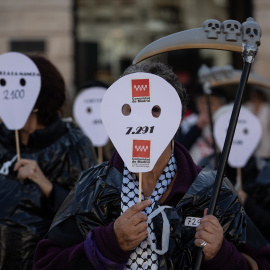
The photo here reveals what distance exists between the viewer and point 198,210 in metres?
2.12

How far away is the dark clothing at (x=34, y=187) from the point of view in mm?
2764

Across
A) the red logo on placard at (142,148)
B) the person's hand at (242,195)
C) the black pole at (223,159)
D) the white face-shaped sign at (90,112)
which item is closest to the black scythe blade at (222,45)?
the black pole at (223,159)

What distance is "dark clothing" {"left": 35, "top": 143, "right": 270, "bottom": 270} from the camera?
2.03 metres

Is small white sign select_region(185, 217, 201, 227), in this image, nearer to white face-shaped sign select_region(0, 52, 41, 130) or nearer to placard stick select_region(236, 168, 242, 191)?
white face-shaped sign select_region(0, 52, 41, 130)

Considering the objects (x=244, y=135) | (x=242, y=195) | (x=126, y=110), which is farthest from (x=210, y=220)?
(x=244, y=135)

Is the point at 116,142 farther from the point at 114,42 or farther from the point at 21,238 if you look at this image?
the point at 114,42

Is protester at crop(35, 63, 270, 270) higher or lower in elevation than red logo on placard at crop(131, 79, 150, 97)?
lower

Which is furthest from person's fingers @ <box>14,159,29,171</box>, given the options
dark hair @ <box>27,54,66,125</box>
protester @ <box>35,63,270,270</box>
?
protester @ <box>35,63,270,270</box>

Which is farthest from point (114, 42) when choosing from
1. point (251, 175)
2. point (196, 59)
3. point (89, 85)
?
point (251, 175)

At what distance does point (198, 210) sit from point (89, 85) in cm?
268

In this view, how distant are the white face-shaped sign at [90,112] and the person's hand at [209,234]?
243 cm

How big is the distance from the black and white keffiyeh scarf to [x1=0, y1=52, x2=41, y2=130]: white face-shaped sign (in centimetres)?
93

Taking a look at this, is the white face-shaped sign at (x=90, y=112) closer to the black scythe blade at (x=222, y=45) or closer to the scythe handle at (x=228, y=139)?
the black scythe blade at (x=222, y=45)

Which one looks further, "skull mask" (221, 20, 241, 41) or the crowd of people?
"skull mask" (221, 20, 241, 41)
